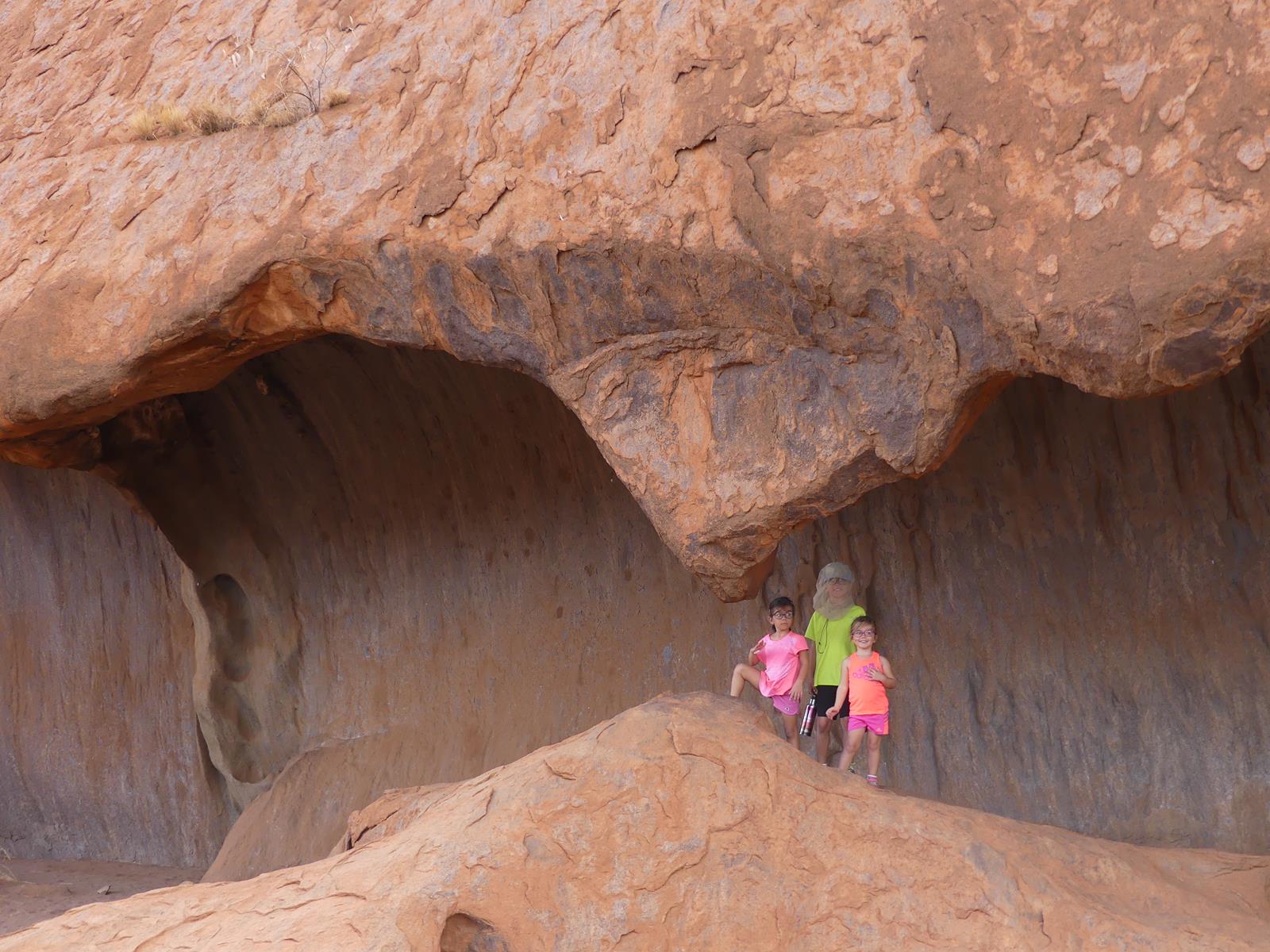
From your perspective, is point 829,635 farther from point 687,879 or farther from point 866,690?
point 687,879

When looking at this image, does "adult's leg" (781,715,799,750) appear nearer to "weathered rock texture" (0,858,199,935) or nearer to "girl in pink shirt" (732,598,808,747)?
"girl in pink shirt" (732,598,808,747)

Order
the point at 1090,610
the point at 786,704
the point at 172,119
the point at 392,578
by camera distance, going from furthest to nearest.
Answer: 1. the point at 392,578
2. the point at 172,119
3. the point at 1090,610
4. the point at 786,704

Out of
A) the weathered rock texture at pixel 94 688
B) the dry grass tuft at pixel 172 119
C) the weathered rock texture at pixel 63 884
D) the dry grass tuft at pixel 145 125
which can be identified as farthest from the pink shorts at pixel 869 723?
the weathered rock texture at pixel 94 688

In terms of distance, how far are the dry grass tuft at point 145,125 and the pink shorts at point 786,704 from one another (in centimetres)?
324

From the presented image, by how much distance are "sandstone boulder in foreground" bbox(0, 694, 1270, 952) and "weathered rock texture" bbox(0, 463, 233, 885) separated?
4129 millimetres

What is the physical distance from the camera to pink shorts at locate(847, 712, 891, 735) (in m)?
4.67

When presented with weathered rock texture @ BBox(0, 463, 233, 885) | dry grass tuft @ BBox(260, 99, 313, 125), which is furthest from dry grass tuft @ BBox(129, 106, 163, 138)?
weathered rock texture @ BBox(0, 463, 233, 885)

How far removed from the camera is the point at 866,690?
468cm

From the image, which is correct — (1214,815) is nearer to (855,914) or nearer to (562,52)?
(855,914)

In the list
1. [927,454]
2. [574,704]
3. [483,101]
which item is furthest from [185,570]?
[927,454]

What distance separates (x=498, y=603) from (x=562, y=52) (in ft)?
10.3

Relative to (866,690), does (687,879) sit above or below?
below

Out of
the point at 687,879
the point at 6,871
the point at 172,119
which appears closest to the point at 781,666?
the point at 687,879

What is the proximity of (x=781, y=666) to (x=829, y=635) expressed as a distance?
40 centimetres
